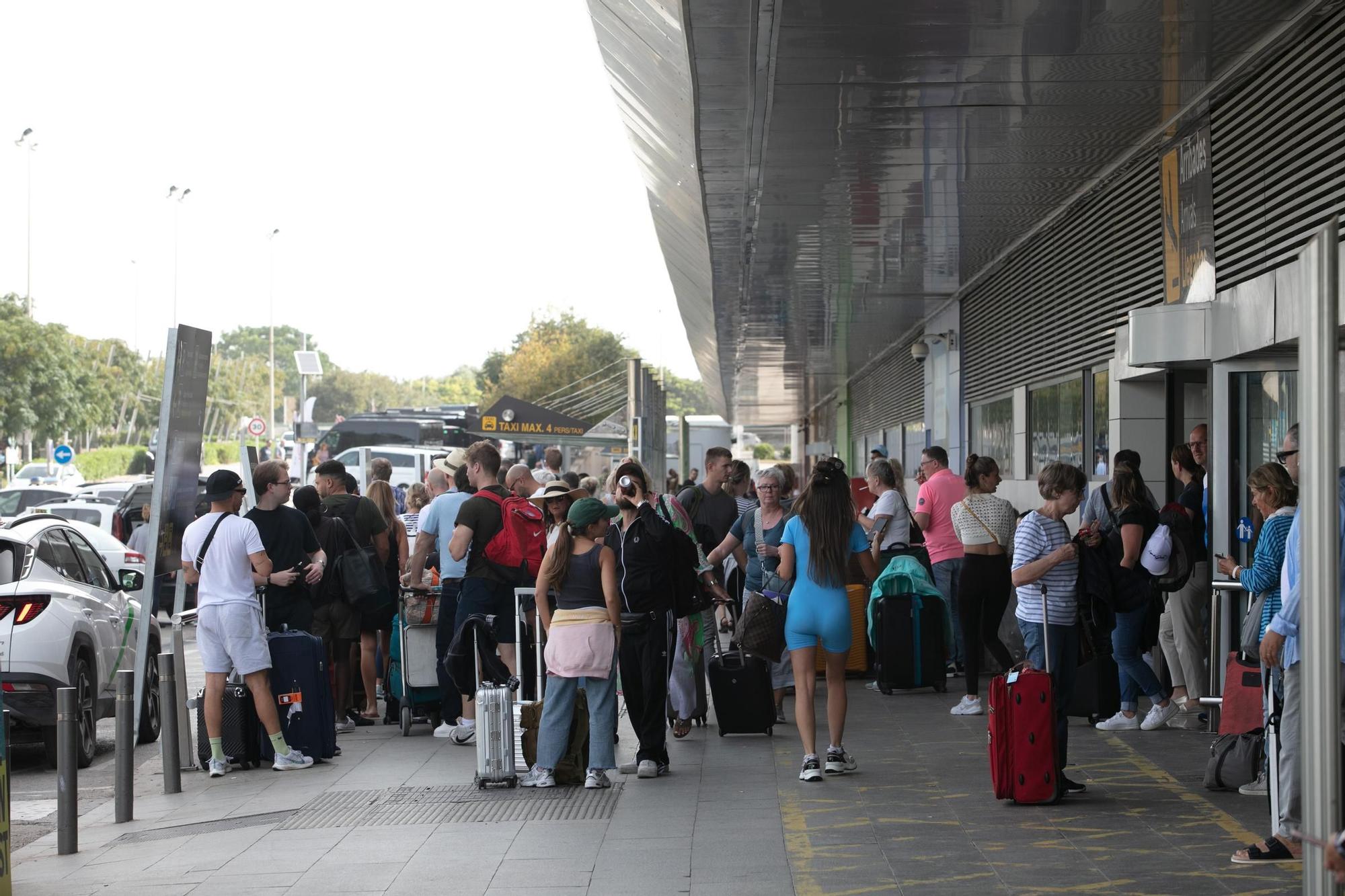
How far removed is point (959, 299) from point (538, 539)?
45.8ft

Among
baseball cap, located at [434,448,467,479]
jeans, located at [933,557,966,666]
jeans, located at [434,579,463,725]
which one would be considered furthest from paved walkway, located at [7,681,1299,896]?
baseball cap, located at [434,448,467,479]

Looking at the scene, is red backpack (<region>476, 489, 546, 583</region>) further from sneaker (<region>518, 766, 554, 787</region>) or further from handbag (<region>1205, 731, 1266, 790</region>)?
handbag (<region>1205, 731, 1266, 790</region>)

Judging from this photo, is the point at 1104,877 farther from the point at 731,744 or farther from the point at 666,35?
the point at 666,35

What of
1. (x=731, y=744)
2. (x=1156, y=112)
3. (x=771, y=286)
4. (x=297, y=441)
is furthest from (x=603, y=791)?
(x=297, y=441)

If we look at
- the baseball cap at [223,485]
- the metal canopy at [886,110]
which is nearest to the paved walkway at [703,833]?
the baseball cap at [223,485]

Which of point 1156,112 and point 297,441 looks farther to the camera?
point 297,441

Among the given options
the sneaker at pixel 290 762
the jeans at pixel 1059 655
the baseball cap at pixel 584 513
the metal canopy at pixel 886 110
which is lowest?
the sneaker at pixel 290 762

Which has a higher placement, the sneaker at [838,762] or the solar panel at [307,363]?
the solar panel at [307,363]

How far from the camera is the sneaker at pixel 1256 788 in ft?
26.6

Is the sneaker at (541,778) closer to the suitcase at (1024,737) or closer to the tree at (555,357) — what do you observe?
the suitcase at (1024,737)

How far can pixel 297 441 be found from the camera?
2234 inches

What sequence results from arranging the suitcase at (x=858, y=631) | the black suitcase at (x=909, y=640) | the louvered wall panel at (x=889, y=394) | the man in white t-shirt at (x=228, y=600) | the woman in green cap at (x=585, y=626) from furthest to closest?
the louvered wall panel at (x=889, y=394) → the suitcase at (x=858, y=631) → the black suitcase at (x=909, y=640) → the man in white t-shirt at (x=228, y=600) → the woman in green cap at (x=585, y=626)

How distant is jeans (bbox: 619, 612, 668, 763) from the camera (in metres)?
9.25

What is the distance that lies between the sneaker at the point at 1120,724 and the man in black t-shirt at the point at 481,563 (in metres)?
4.16
